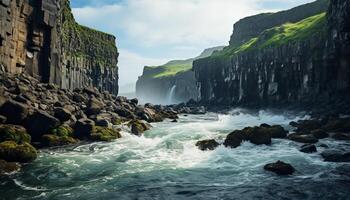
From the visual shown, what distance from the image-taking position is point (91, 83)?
339 feet

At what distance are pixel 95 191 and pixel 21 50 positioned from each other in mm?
39358

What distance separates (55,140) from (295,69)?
174 ft

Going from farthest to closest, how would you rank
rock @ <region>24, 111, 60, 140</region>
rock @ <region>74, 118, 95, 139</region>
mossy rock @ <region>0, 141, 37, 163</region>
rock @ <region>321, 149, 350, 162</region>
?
rock @ <region>74, 118, 95, 139</region>
rock @ <region>24, 111, 60, 140</region>
rock @ <region>321, 149, 350, 162</region>
mossy rock @ <region>0, 141, 37, 163</region>

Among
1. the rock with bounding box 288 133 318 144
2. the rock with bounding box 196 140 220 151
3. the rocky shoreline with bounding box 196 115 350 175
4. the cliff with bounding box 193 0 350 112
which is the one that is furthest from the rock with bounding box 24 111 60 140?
the cliff with bounding box 193 0 350 112

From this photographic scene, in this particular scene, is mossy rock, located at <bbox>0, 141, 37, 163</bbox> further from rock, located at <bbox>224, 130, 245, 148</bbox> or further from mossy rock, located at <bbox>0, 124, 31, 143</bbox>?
rock, located at <bbox>224, 130, 245, 148</bbox>

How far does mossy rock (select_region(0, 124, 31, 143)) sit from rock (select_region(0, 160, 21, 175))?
16.4 ft

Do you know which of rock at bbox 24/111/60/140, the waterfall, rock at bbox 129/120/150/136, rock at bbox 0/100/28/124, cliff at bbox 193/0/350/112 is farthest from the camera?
the waterfall

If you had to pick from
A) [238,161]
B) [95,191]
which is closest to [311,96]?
[238,161]

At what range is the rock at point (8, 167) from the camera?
2147 cm

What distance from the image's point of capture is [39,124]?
30984 millimetres

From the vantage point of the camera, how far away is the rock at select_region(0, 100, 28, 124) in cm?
3073

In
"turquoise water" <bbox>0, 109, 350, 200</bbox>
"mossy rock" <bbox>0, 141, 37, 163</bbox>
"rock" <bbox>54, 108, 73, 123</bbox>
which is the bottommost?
"turquoise water" <bbox>0, 109, 350, 200</bbox>

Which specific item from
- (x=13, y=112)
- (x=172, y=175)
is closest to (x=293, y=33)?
(x=13, y=112)

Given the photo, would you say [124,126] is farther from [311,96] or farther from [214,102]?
[214,102]
